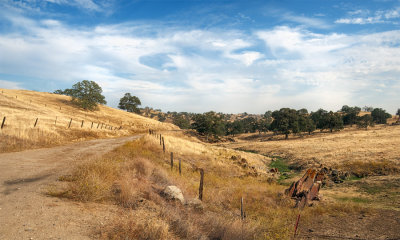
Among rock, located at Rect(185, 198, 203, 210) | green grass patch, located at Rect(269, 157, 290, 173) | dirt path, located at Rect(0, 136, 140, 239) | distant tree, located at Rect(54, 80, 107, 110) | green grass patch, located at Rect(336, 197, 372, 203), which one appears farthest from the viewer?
distant tree, located at Rect(54, 80, 107, 110)

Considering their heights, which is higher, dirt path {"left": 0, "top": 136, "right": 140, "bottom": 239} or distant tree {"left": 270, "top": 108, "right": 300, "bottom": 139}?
distant tree {"left": 270, "top": 108, "right": 300, "bottom": 139}

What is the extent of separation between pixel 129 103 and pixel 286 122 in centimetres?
7523

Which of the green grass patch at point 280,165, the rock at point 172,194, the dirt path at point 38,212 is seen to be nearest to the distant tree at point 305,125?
the green grass patch at point 280,165

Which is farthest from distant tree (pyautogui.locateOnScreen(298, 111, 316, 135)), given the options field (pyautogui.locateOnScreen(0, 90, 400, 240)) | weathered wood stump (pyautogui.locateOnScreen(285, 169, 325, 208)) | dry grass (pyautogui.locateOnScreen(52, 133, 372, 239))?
dry grass (pyautogui.locateOnScreen(52, 133, 372, 239))

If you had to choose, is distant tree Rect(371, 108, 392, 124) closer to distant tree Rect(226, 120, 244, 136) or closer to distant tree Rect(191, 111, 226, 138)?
distant tree Rect(226, 120, 244, 136)

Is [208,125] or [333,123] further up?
[333,123]

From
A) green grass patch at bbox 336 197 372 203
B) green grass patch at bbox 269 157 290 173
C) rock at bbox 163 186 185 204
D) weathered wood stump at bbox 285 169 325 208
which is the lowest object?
green grass patch at bbox 269 157 290 173

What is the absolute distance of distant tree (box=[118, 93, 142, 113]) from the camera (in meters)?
110

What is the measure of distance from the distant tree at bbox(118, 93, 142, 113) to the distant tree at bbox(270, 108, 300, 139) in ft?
224

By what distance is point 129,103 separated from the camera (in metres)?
110

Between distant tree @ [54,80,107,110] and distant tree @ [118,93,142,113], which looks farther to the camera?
distant tree @ [118,93,142,113]

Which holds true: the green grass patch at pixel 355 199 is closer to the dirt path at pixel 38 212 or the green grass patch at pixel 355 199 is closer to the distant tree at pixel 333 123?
the dirt path at pixel 38 212

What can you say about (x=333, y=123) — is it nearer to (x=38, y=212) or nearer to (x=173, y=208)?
(x=173, y=208)

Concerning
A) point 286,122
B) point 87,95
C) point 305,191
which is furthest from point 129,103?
point 305,191
